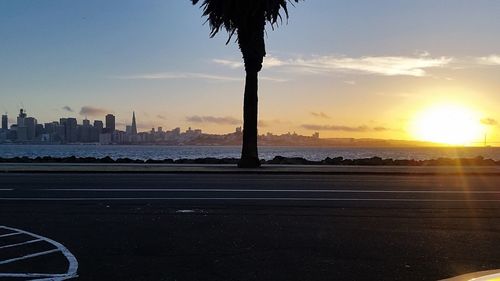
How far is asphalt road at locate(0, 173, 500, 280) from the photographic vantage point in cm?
789

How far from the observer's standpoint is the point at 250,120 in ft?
95.1

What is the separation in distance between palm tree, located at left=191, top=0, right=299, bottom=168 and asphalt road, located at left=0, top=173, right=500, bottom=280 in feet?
33.1

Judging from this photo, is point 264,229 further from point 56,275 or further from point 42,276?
point 42,276

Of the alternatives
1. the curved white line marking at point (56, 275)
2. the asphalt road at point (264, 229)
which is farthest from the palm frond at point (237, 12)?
the curved white line marking at point (56, 275)

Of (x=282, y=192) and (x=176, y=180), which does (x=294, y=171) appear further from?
(x=282, y=192)

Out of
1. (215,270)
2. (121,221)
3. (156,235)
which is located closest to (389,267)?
(215,270)

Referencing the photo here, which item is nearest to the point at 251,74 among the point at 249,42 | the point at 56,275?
the point at 249,42

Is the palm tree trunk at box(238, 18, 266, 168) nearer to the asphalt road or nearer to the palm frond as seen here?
the palm frond

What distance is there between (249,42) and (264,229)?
62.6 feet

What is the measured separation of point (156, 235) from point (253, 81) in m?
19.3

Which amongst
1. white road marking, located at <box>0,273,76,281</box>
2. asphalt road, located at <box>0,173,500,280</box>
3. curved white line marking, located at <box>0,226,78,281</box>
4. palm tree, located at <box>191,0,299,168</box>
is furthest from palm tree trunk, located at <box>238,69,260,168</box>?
white road marking, located at <box>0,273,76,281</box>

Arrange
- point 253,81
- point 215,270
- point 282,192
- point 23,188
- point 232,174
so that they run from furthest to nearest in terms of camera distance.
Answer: point 253,81 → point 232,174 → point 23,188 → point 282,192 → point 215,270

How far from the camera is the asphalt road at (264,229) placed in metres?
7.89

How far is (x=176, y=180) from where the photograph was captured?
22172mm
